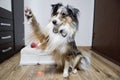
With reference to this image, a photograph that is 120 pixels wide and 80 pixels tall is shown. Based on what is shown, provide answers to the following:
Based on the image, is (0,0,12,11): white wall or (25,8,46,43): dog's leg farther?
(0,0,12,11): white wall

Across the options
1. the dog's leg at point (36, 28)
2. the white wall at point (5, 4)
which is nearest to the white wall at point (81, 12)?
the white wall at point (5, 4)

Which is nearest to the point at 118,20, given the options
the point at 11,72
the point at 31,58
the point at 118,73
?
the point at 118,73

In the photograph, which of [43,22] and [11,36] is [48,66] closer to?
[11,36]

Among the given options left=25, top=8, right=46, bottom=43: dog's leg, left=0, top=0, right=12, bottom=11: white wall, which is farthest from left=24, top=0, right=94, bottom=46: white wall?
left=25, top=8, right=46, bottom=43: dog's leg

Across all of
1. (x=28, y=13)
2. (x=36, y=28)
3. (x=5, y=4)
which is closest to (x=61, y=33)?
(x=36, y=28)

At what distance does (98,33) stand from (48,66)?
1.57 meters

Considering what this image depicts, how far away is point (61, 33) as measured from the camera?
1.48m

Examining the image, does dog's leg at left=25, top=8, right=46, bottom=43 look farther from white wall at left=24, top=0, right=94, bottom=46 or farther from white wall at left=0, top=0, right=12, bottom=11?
white wall at left=24, top=0, right=94, bottom=46

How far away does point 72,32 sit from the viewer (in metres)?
1.48

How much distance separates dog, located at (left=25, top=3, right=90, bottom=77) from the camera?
1430 mm

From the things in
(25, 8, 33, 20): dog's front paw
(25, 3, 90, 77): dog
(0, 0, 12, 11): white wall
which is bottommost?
(25, 3, 90, 77): dog

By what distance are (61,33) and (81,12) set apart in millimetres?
1996

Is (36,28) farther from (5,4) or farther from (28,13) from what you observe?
(5,4)

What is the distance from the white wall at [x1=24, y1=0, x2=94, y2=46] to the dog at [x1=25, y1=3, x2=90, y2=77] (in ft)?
5.79
